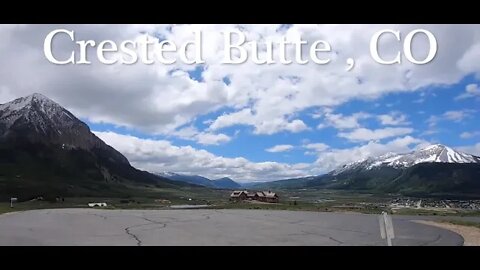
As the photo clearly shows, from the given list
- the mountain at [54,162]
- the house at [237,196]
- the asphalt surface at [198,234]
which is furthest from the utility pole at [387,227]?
the house at [237,196]

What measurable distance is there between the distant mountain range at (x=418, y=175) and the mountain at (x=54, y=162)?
15.8 metres

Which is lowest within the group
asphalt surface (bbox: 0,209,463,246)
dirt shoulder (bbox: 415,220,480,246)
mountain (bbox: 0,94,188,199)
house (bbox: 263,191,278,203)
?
dirt shoulder (bbox: 415,220,480,246)

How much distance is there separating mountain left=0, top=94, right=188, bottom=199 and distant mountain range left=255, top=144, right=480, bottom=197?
1576 centimetres

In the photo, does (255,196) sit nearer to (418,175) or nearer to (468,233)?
(418,175)

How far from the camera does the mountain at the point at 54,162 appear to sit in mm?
38375

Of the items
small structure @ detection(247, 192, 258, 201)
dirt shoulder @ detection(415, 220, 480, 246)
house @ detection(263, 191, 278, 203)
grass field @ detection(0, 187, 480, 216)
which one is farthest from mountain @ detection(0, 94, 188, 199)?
dirt shoulder @ detection(415, 220, 480, 246)

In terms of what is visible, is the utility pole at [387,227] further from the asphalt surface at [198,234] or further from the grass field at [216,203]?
the grass field at [216,203]

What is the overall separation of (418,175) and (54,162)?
33114 millimetres

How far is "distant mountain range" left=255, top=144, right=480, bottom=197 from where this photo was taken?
112 feet

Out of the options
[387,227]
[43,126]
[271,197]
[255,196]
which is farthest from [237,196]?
[387,227]

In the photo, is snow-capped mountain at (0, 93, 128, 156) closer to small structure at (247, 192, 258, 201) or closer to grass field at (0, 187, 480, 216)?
grass field at (0, 187, 480, 216)

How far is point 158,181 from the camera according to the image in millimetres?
50156
